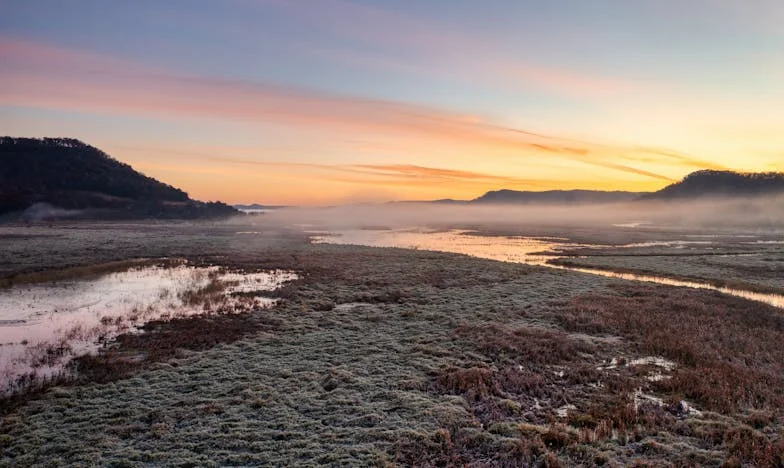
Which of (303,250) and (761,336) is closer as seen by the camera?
(761,336)

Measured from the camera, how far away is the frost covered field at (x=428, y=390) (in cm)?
1205

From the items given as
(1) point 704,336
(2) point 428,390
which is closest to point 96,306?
(2) point 428,390

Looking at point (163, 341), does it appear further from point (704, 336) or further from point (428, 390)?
point (704, 336)

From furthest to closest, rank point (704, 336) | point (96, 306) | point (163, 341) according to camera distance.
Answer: point (96, 306)
point (704, 336)
point (163, 341)

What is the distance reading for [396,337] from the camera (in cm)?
2317

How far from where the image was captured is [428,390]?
53.4ft

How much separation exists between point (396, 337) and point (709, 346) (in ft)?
51.6

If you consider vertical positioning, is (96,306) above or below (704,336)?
below

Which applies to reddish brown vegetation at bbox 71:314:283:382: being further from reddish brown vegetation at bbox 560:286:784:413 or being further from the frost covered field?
reddish brown vegetation at bbox 560:286:784:413

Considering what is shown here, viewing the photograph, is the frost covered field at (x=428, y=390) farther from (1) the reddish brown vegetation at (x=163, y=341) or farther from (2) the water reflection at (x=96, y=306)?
(2) the water reflection at (x=96, y=306)

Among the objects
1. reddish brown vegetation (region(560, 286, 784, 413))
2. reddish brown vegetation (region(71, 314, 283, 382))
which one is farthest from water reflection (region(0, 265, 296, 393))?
reddish brown vegetation (region(560, 286, 784, 413))

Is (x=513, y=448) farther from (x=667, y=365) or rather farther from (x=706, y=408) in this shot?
(x=667, y=365)

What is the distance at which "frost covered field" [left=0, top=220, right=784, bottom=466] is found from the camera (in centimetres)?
1205

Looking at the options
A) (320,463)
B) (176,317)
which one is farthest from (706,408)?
(176,317)
